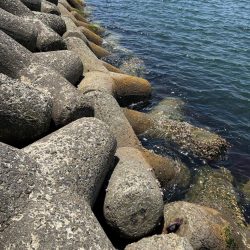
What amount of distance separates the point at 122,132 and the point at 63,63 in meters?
2.02

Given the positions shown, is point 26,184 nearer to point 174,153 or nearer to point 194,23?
point 174,153

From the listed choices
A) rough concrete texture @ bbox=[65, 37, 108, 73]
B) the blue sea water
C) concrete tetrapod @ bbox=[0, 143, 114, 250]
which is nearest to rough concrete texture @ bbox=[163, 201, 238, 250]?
concrete tetrapod @ bbox=[0, 143, 114, 250]

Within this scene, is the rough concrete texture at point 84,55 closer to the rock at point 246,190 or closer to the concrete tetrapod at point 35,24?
the concrete tetrapod at point 35,24

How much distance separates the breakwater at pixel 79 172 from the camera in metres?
4.89

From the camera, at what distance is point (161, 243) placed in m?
5.73

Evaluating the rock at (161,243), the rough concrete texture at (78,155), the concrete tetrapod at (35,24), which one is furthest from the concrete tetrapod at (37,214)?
the concrete tetrapod at (35,24)

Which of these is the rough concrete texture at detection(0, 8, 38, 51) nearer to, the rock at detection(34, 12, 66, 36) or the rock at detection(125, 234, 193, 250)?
the rock at detection(34, 12, 66, 36)

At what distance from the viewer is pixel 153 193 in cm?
619

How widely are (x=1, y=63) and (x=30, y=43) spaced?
6.13ft

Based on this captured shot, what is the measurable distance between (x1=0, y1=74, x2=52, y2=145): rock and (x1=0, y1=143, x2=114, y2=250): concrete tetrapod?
3.56 feet

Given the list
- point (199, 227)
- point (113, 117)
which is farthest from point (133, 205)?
point (113, 117)

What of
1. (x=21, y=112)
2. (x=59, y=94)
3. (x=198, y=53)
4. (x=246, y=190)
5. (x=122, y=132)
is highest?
(x=21, y=112)

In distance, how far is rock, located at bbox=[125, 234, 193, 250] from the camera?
5.65m

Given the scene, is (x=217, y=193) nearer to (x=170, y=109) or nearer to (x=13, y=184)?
(x=170, y=109)
